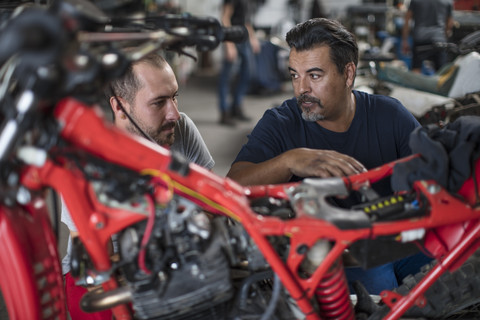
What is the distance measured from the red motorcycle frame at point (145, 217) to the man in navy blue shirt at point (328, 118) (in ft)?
1.88

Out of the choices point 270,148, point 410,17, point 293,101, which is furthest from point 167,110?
point 410,17

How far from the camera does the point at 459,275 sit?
1.56 m

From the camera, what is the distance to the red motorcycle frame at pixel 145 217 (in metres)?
1.16

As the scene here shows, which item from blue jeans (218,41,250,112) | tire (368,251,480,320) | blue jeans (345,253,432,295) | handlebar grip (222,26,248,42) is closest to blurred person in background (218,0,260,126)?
blue jeans (218,41,250,112)

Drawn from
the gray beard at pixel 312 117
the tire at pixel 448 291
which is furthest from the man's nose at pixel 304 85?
the tire at pixel 448 291

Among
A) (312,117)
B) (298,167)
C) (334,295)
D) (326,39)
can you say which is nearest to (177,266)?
(334,295)

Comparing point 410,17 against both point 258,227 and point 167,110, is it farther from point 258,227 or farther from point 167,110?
point 258,227

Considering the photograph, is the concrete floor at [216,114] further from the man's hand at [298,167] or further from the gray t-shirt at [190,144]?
the man's hand at [298,167]

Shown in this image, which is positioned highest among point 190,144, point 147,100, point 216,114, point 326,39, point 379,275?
point 326,39

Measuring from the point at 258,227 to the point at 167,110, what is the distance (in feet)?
Answer: 2.74

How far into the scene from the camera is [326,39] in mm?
2061

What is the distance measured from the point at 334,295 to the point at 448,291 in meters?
0.44

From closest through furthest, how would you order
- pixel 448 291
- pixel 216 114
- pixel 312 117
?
1. pixel 448 291
2. pixel 312 117
3. pixel 216 114

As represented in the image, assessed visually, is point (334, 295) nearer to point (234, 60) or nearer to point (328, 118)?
point (328, 118)
